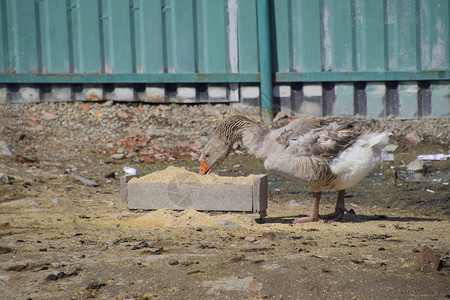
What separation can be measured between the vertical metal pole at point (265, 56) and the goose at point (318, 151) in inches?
171

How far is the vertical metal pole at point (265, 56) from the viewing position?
10398 millimetres

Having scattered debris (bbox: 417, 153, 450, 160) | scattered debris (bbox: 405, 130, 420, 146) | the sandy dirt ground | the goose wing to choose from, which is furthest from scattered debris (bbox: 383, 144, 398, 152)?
the goose wing

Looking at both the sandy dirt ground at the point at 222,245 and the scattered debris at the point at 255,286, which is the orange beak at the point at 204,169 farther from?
the scattered debris at the point at 255,286

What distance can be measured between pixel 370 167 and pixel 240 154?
432 centimetres

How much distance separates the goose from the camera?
601cm

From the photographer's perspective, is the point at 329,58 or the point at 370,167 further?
the point at 329,58

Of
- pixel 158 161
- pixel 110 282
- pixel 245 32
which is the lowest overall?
pixel 110 282

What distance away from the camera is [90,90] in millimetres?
11250

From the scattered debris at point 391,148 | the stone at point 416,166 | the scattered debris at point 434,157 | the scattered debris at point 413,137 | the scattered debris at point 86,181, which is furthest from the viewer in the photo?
the scattered debris at point 413,137

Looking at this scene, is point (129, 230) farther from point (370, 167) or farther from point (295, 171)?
point (370, 167)

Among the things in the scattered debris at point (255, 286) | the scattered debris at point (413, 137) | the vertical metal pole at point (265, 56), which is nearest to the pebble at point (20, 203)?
Answer: the scattered debris at point (255, 286)

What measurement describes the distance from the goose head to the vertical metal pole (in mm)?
4245

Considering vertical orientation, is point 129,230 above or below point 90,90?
below

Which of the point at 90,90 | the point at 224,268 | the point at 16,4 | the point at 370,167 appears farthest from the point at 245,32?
the point at 224,268
